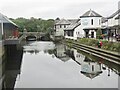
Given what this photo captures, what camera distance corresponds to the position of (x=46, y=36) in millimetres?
100438

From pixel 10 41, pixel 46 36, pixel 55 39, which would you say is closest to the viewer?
pixel 10 41

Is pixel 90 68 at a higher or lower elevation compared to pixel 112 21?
lower

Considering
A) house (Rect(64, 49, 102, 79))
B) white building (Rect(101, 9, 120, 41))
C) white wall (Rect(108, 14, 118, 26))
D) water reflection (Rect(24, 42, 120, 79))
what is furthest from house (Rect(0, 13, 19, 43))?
white wall (Rect(108, 14, 118, 26))

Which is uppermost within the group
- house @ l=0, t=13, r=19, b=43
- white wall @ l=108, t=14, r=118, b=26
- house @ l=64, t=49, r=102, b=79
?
white wall @ l=108, t=14, r=118, b=26

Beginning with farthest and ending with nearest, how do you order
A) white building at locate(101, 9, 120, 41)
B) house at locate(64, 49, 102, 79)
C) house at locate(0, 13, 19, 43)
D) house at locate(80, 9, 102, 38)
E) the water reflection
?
house at locate(80, 9, 102, 38)
white building at locate(101, 9, 120, 41)
house at locate(0, 13, 19, 43)
the water reflection
house at locate(64, 49, 102, 79)

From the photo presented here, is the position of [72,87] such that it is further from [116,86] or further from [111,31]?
[111,31]

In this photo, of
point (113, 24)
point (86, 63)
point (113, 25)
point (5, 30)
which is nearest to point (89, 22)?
point (113, 24)

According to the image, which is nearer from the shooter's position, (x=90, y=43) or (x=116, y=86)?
(x=116, y=86)

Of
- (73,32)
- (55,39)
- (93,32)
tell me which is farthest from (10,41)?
(55,39)

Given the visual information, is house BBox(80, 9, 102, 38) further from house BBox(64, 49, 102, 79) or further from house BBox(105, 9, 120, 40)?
house BBox(64, 49, 102, 79)

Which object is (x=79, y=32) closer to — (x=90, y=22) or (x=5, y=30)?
(x=90, y=22)

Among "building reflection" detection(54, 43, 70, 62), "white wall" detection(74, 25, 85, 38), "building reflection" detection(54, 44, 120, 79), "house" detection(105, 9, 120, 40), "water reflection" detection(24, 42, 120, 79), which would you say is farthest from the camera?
"white wall" detection(74, 25, 85, 38)

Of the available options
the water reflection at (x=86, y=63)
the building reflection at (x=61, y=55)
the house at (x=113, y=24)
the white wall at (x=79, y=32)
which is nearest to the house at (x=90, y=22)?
the white wall at (x=79, y=32)

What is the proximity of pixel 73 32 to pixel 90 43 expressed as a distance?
27.7 m
